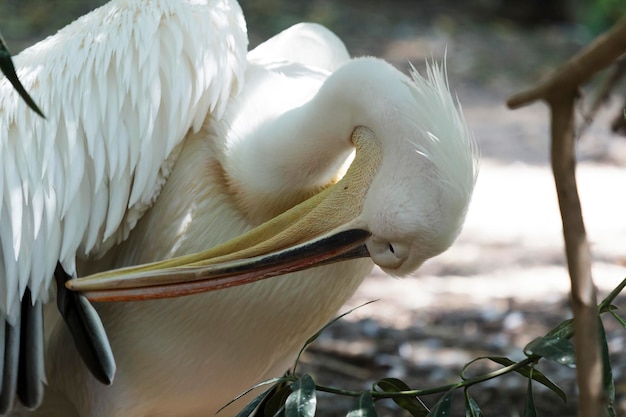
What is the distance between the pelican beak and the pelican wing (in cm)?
22

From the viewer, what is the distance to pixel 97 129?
2.54 meters

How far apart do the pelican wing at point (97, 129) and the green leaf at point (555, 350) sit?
3.61 feet

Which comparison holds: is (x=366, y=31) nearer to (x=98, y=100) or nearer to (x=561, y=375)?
(x=561, y=375)

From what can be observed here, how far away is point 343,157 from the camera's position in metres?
2.55

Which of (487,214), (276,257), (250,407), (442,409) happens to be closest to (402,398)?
(442,409)

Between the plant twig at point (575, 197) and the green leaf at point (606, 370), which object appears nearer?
the plant twig at point (575, 197)

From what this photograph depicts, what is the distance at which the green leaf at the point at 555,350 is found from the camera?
1.84m

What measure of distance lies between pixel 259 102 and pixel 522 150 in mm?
4444

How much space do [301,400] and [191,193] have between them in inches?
33.8

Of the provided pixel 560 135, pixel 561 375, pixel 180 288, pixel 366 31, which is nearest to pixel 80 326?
pixel 180 288

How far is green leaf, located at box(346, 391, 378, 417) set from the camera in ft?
6.18

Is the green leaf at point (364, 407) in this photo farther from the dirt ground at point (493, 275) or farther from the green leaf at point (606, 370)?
the dirt ground at point (493, 275)

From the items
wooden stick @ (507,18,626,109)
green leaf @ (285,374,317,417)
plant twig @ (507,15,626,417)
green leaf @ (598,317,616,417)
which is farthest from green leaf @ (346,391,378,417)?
wooden stick @ (507,18,626,109)

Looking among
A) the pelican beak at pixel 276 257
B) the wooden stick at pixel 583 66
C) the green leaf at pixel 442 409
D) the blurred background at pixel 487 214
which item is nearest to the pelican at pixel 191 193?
the pelican beak at pixel 276 257
